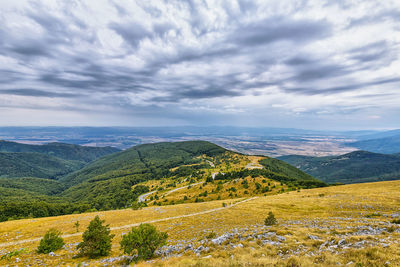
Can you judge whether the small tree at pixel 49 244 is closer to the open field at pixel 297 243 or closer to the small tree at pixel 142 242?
the open field at pixel 297 243

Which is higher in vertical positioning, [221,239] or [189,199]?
[221,239]

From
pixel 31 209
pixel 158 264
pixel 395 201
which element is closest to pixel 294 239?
pixel 158 264

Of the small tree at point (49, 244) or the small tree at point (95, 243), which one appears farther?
the small tree at point (49, 244)

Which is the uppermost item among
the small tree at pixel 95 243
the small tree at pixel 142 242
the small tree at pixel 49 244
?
the small tree at pixel 142 242

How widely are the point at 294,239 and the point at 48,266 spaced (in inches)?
1206

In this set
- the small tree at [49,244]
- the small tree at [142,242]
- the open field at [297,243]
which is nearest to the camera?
the open field at [297,243]

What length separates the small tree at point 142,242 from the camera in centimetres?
1955

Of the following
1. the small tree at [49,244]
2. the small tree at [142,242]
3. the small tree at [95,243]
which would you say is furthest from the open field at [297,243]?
the small tree at [142,242]

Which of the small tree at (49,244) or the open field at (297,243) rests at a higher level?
the open field at (297,243)

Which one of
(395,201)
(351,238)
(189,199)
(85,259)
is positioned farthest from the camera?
(189,199)

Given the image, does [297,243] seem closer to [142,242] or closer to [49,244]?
[142,242]

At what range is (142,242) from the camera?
64.5ft

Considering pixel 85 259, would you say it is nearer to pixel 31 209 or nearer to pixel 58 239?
pixel 58 239

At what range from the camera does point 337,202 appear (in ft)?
126
